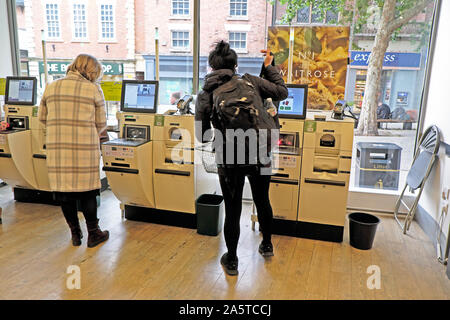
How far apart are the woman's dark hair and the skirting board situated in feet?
7.86

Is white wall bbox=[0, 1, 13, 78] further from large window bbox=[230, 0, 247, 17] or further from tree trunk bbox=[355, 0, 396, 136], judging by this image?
tree trunk bbox=[355, 0, 396, 136]

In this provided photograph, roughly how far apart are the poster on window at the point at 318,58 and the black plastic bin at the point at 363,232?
4.80 feet

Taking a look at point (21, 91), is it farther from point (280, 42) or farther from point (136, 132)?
point (280, 42)

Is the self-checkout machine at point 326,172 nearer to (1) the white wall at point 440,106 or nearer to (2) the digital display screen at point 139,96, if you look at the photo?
(1) the white wall at point 440,106

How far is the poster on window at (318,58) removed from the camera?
3867 mm

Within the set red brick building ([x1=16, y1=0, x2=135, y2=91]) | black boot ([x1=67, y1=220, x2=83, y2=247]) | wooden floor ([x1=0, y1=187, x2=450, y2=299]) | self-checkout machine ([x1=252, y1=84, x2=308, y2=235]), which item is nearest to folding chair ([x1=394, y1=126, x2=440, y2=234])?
wooden floor ([x1=0, y1=187, x2=450, y2=299])

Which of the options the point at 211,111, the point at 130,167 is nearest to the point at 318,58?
the point at 211,111

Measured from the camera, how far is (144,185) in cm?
335

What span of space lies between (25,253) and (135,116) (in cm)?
155

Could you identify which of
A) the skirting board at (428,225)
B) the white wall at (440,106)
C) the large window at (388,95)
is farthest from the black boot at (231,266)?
the large window at (388,95)
